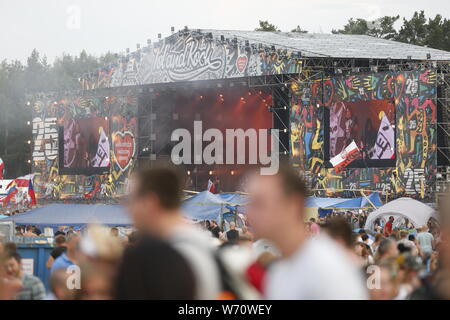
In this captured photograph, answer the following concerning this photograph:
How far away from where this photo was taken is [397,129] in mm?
31438

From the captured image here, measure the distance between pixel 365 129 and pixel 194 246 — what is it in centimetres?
2906

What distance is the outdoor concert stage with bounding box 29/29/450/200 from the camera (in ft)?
102

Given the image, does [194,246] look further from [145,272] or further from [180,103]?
[180,103]

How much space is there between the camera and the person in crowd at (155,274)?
Result: 339 cm

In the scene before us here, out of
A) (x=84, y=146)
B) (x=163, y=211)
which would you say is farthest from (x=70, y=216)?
(x=84, y=146)

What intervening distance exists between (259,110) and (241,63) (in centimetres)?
419

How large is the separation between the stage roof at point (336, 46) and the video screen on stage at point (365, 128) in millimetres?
2033

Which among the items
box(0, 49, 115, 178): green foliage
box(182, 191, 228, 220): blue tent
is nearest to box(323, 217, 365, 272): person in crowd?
box(182, 191, 228, 220): blue tent

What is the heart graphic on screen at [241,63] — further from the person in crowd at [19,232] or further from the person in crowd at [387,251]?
the person in crowd at [387,251]

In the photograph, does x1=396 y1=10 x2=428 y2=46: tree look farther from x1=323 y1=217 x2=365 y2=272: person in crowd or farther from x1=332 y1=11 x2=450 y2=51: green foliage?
x1=323 y1=217 x2=365 y2=272: person in crowd

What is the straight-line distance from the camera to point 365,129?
32.2 meters

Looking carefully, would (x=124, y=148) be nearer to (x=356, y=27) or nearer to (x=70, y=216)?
(x=70, y=216)

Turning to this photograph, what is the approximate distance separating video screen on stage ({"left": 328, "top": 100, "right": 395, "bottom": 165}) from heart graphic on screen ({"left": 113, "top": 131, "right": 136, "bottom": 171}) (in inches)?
399
